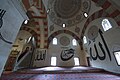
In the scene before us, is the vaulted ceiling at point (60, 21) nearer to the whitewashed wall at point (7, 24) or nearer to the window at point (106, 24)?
the window at point (106, 24)

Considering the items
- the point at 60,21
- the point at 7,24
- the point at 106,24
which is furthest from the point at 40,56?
the point at 7,24

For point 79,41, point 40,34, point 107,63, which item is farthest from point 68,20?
point 107,63

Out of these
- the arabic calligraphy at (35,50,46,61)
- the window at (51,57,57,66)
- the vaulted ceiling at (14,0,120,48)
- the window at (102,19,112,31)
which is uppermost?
the vaulted ceiling at (14,0,120,48)

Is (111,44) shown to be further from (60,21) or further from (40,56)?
(40,56)

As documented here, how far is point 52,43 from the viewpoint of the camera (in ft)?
31.7

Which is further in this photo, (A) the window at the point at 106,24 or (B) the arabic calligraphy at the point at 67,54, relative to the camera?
(B) the arabic calligraphy at the point at 67,54

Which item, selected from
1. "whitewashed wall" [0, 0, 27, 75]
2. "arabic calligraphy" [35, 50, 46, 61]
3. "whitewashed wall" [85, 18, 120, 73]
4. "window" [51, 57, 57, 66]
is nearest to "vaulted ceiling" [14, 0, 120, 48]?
"arabic calligraphy" [35, 50, 46, 61]

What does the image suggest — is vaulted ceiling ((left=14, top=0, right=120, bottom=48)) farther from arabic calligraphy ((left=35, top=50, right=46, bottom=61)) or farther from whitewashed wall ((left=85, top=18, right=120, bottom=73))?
whitewashed wall ((left=85, top=18, right=120, bottom=73))

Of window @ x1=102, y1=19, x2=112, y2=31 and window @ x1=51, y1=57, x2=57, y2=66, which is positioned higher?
window @ x1=102, y1=19, x2=112, y2=31

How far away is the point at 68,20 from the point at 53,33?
7.32ft

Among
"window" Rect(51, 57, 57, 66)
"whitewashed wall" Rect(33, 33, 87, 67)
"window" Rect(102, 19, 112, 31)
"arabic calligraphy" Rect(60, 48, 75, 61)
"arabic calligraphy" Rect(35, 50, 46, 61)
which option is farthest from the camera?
"arabic calligraphy" Rect(60, 48, 75, 61)

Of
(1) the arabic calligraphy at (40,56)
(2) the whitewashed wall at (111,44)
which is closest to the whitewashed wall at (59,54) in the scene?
(1) the arabic calligraphy at (40,56)

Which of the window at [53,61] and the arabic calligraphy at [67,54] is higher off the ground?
the arabic calligraphy at [67,54]

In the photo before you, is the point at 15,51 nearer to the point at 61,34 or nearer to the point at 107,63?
the point at 61,34
